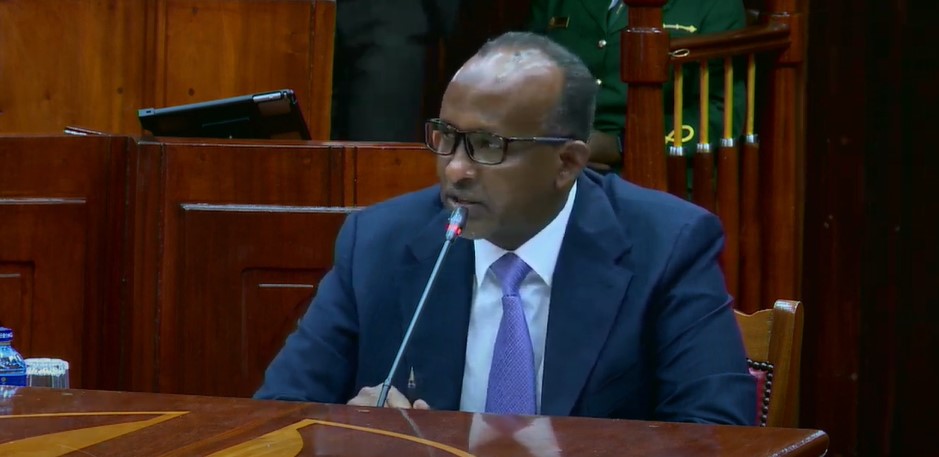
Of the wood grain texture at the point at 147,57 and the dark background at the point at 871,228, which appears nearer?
the dark background at the point at 871,228

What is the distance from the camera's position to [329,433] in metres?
1.64

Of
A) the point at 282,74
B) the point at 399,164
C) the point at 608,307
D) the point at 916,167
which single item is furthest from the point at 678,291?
the point at 282,74

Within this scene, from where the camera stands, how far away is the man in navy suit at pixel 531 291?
2062 mm

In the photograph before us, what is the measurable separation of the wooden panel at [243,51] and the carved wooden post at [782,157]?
1427 mm

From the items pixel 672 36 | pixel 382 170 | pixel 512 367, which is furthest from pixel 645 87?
pixel 512 367

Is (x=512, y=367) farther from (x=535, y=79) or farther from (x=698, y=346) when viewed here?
(x=535, y=79)

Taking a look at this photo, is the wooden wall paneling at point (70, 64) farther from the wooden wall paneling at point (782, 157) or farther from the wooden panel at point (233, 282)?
the wooden wall paneling at point (782, 157)

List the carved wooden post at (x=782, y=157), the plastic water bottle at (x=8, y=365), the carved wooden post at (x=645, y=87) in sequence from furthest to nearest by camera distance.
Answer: the carved wooden post at (x=782, y=157) < the carved wooden post at (x=645, y=87) < the plastic water bottle at (x=8, y=365)

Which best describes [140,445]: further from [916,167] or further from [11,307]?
[916,167]

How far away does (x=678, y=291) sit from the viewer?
2096 mm

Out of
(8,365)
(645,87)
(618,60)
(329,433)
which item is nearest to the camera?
(329,433)

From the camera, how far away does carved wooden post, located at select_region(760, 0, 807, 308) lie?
3688 millimetres

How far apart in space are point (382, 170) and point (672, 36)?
2.93ft

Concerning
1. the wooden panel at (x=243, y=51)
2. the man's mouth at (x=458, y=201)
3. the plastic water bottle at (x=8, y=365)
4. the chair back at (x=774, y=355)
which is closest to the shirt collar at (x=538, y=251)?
the man's mouth at (x=458, y=201)
